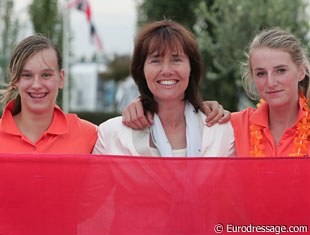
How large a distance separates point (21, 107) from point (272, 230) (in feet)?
5.44

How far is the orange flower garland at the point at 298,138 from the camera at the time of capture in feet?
12.0

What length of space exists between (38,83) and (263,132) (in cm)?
131

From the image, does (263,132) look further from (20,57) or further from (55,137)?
(20,57)

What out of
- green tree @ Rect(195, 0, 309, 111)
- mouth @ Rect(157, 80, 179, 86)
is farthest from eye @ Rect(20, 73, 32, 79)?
green tree @ Rect(195, 0, 309, 111)

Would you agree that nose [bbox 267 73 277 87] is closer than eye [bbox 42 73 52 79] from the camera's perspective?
Yes

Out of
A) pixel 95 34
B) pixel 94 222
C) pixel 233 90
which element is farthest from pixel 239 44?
pixel 94 222

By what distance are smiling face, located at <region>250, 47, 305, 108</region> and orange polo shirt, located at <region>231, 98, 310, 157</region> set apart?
107 millimetres

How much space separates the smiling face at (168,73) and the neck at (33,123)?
0.65 m

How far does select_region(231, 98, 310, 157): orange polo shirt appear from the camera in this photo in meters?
3.74

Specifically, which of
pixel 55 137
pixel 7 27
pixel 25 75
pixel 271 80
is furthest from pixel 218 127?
pixel 7 27

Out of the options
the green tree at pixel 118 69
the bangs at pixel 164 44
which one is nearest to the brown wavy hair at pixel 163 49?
the bangs at pixel 164 44

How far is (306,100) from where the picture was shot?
12.7 ft

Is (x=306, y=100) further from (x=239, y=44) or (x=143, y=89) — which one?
(x=239, y=44)

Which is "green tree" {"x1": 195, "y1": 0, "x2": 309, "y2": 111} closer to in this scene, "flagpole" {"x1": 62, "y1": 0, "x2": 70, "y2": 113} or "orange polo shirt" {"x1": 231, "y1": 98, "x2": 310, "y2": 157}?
"flagpole" {"x1": 62, "y1": 0, "x2": 70, "y2": 113}
